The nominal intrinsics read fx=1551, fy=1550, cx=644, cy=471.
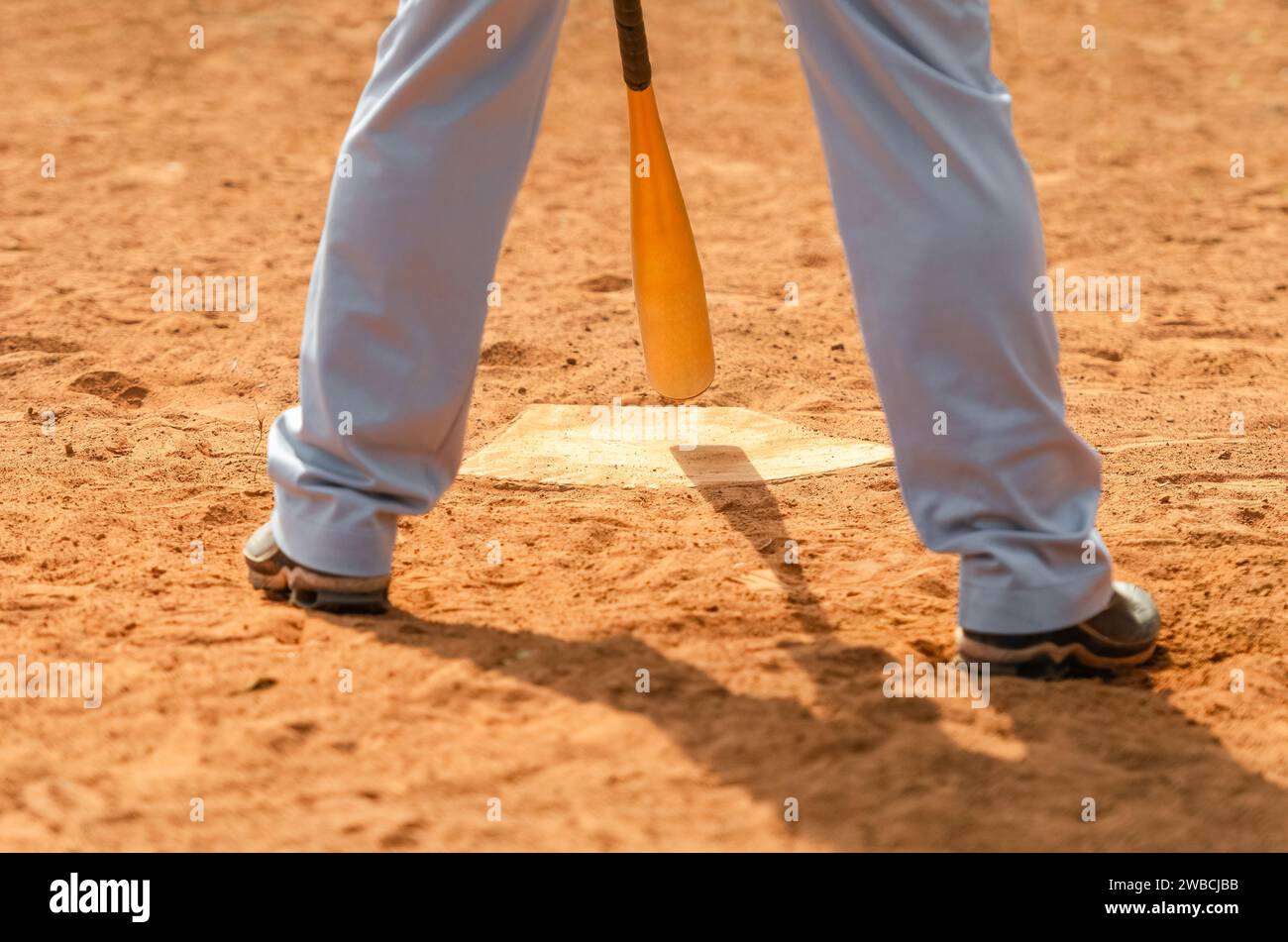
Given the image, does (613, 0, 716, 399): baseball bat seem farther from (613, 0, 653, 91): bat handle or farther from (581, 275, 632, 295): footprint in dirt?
(581, 275, 632, 295): footprint in dirt

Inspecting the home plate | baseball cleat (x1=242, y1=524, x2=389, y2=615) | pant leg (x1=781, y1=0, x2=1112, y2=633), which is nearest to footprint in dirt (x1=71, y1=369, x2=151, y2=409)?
the home plate

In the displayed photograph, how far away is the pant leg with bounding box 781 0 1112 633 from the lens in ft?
6.18

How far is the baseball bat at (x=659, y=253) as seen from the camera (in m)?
2.76

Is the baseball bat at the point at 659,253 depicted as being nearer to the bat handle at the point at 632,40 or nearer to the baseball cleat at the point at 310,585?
the bat handle at the point at 632,40

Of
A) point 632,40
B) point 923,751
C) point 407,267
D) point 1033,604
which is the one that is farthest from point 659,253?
point 923,751

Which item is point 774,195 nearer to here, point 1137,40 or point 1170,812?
point 1137,40

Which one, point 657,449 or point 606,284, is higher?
point 606,284

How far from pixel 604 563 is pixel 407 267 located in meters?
0.65

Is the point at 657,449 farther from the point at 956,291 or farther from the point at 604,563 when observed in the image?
the point at 956,291

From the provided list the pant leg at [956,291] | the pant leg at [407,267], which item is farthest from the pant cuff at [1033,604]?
the pant leg at [407,267]

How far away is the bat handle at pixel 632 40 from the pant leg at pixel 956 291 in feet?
2.67

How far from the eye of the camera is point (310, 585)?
221 cm

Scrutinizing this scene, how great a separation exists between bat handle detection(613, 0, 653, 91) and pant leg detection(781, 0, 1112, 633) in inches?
32.1

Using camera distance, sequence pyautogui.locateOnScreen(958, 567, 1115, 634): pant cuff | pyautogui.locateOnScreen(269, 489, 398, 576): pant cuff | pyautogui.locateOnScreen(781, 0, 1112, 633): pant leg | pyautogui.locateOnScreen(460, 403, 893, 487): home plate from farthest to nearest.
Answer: pyautogui.locateOnScreen(460, 403, 893, 487): home plate, pyautogui.locateOnScreen(269, 489, 398, 576): pant cuff, pyautogui.locateOnScreen(958, 567, 1115, 634): pant cuff, pyautogui.locateOnScreen(781, 0, 1112, 633): pant leg
